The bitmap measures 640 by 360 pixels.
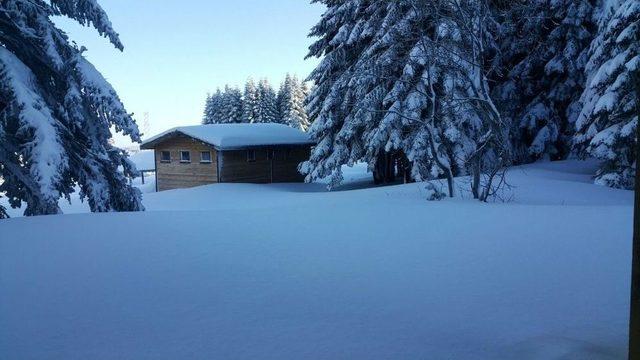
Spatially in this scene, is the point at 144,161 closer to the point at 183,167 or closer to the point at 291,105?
the point at 291,105

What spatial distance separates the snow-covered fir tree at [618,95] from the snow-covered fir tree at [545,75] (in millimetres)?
5419

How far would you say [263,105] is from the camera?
62438mm

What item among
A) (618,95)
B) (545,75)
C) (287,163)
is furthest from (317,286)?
(287,163)

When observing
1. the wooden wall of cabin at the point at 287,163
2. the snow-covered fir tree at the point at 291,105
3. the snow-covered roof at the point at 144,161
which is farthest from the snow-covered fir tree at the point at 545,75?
the snow-covered fir tree at the point at 291,105

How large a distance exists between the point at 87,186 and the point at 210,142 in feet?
55.7

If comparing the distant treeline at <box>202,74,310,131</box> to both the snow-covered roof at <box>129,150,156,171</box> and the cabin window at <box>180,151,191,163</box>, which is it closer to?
the snow-covered roof at <box>129,150,156,171</box>

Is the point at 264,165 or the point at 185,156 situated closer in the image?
the point at 185,156

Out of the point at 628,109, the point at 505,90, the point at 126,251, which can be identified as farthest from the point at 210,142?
the point at 126,251

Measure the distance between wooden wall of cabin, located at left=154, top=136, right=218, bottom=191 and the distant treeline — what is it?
1215 inches

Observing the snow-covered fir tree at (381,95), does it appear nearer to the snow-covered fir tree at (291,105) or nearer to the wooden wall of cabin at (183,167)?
the wooden wall of cabin at (183,167)

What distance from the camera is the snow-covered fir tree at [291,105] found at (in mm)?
63750

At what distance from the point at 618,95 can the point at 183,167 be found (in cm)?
2311

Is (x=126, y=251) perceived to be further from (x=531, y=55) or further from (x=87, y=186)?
(x=531, y=55)

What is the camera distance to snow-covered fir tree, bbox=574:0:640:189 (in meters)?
14.7
